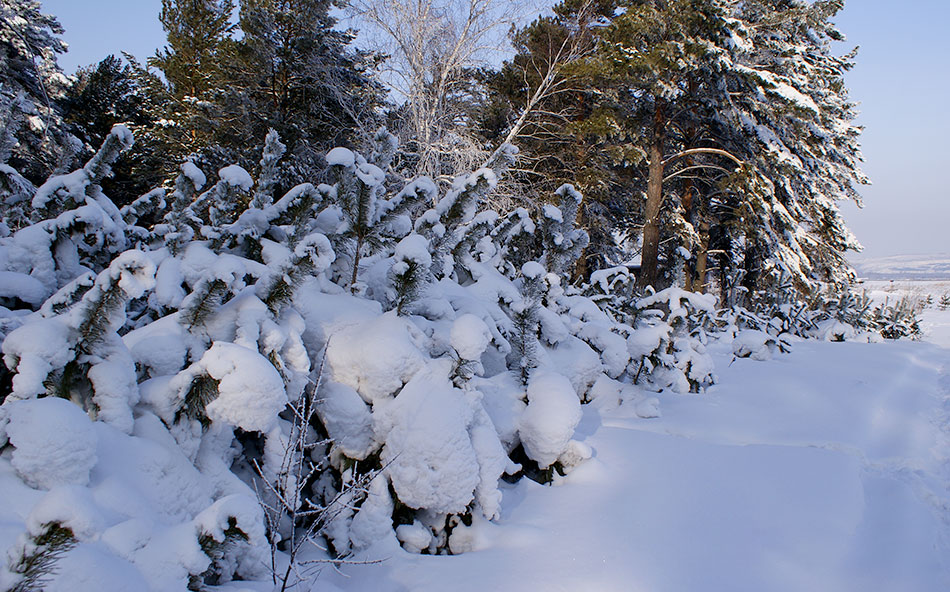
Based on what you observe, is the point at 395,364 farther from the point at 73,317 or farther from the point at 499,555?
the point at 73,317

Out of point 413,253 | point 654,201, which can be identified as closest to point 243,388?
point 413,253

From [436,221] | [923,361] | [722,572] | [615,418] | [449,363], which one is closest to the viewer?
[722,572]

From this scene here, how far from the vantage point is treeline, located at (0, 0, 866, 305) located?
10.6m

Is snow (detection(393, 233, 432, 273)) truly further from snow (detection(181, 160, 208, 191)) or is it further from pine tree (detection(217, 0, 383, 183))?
pine tree (detection(217, 0, 383, 183))

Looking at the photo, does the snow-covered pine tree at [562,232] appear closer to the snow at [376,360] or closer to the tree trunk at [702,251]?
the snow at [376,360]

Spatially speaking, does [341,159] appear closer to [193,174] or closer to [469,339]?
[193,174]

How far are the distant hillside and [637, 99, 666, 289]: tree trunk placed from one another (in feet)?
176

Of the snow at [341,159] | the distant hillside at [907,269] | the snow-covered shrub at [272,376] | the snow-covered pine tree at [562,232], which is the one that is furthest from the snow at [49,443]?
the distant hillside at [907,269]

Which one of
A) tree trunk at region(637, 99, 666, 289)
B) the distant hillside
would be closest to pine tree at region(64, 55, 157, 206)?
tree trunk at region(637, 99, 666, 289)

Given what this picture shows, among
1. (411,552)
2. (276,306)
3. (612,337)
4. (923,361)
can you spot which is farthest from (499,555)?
(923,361)

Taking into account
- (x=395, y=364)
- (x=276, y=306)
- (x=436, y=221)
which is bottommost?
(x=395, y=364)

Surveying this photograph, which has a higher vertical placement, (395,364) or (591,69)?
(591,69)

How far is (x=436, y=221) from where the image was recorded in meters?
3.56

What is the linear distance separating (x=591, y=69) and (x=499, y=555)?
35.5ft
